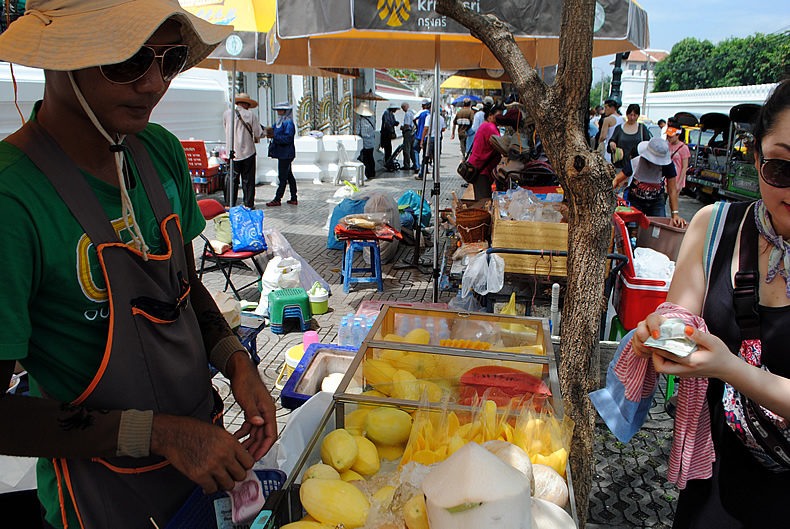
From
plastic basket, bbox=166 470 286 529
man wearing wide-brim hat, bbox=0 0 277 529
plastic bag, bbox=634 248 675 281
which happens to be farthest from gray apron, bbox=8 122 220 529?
plastic bag, bbox=634 248 675 281

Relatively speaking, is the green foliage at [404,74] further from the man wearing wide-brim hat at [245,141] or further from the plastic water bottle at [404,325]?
the plastic water bottle at [404,325]

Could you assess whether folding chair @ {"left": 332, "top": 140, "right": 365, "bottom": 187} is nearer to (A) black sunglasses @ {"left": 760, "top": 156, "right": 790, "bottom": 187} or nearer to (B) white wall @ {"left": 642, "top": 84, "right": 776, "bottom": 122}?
(A) black sunglasses @ {"left": 760, "top": 156, "right": 790, "bottom": 187}

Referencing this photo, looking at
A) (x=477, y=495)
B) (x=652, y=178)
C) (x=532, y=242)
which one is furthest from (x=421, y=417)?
(x=652, y=178)

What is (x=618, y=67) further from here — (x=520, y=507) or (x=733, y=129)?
(x=520, y=507)

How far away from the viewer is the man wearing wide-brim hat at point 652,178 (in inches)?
253

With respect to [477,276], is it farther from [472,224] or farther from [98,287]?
[98,287]

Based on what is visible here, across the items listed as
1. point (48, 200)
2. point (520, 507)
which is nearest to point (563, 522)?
point (520, 507)

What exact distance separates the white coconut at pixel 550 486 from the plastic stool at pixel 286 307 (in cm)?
405

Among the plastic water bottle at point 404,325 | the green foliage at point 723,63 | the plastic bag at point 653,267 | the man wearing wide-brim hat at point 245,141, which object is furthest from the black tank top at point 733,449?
the green foliage at point 723,63

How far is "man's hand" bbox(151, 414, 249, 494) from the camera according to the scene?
115cm

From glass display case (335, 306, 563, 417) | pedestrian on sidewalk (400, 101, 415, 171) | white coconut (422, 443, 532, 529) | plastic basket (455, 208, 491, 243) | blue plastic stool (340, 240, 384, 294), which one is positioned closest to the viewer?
white coconut (422, 443, 532, 529)

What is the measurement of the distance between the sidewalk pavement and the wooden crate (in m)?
0.86

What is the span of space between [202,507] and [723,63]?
6862 cm

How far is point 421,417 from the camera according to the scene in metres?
1.60
